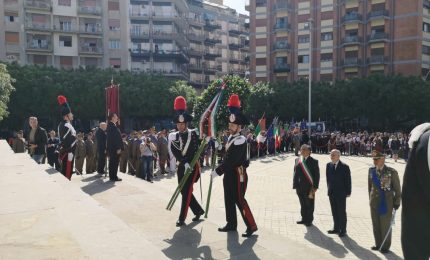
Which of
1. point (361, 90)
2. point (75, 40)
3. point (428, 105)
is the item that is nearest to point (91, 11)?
point (75, 40)

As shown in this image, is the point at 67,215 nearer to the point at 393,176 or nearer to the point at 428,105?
the point at 393,176

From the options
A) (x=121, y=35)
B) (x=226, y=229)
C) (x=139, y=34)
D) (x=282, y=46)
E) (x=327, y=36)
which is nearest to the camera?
(x=226, y=229)

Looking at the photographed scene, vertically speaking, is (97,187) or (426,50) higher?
(426,50)

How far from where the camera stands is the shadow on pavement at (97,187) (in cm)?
809

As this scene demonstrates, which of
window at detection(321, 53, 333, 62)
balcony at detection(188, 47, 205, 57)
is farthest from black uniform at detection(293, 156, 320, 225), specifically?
balcony at detection(188, 47, 205, 57)

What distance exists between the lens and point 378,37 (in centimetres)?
4725

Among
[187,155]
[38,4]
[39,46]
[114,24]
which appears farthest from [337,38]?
[187,155]

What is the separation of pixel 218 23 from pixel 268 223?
2994 inches

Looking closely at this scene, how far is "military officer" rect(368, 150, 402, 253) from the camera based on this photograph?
6.64 meters

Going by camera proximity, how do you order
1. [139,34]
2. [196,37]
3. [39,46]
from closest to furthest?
[39,46]
[139,34]
[196,37]

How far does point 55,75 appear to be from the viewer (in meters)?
40.9

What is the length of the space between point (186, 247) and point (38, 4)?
54.9 meters

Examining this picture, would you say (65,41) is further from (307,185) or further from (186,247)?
(186,247)

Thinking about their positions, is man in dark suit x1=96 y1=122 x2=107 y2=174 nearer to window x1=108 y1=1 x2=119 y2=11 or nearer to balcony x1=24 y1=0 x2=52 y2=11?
balcony x1=24 y1=0 x2=52 y2=11
